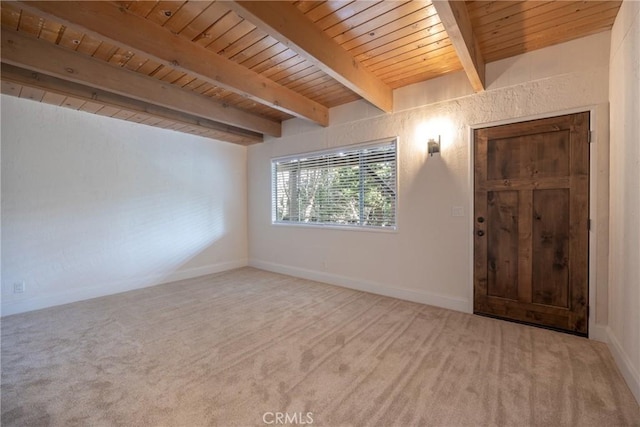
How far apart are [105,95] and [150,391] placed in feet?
10.8

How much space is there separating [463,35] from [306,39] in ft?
3.91

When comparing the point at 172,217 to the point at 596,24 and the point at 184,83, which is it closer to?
the point at 184,83

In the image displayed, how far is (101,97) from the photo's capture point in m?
3.32

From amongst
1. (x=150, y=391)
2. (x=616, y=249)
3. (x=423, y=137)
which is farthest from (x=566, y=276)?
(x=150, y=391)

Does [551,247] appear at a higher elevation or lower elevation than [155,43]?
lower

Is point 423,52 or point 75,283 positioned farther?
point 75,283

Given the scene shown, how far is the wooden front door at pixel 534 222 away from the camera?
259cm

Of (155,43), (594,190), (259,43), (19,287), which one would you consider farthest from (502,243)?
(19,287)

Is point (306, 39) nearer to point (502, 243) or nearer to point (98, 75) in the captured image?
point (98, 75)

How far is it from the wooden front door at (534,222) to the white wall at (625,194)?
0.24 metres

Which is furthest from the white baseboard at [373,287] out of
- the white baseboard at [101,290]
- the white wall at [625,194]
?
the white wall at [625,194]

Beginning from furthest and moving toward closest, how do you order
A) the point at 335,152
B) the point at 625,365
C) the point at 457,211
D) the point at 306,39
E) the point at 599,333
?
the point at 335,152
the point at 457,211
the point at 599,333
the point at 306,39
the point at 625,365

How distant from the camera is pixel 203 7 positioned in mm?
2113

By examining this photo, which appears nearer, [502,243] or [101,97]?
[502,243]
